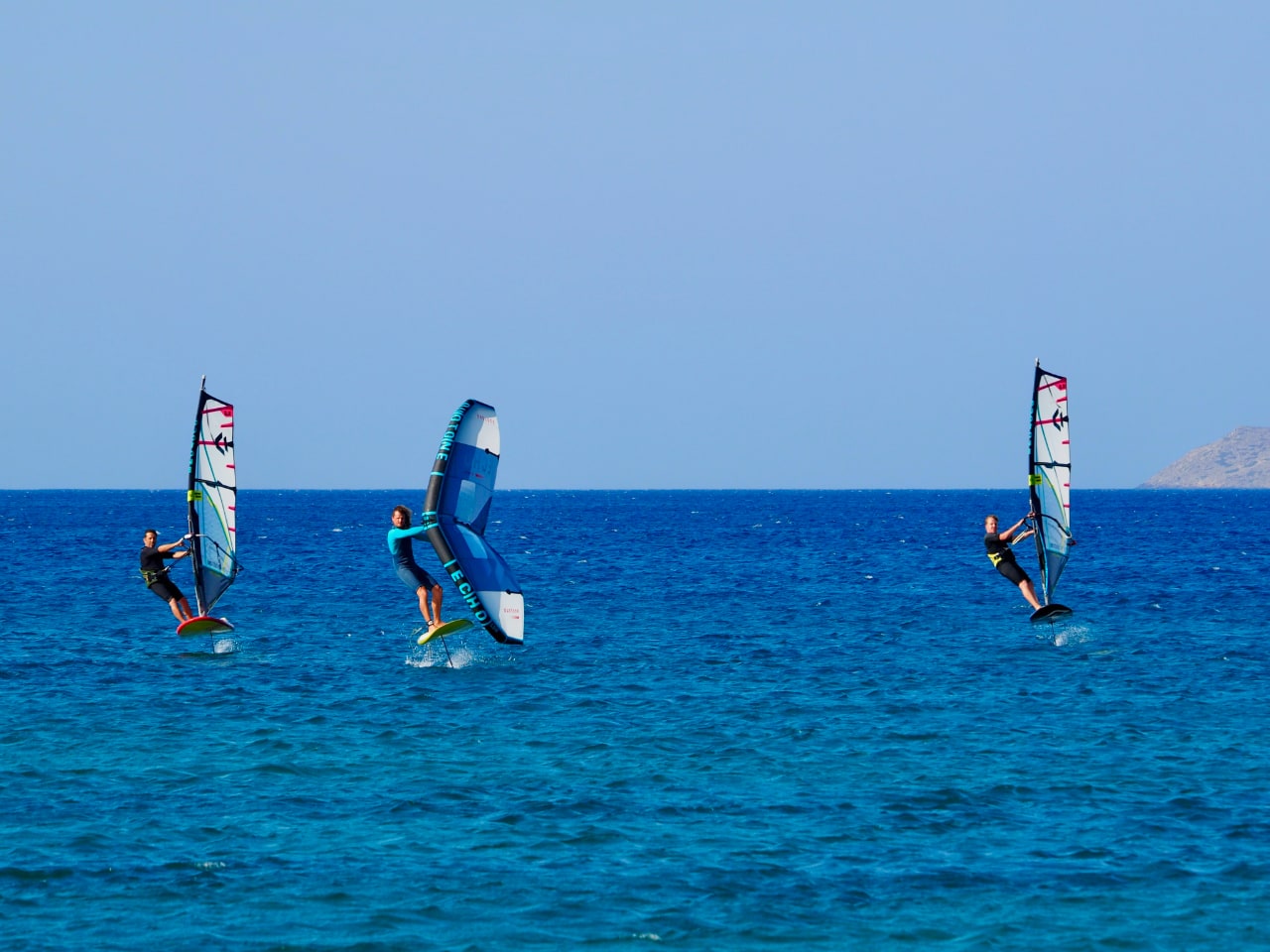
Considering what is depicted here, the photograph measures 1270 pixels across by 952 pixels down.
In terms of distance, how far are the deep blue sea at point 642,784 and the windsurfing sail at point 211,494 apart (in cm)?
185

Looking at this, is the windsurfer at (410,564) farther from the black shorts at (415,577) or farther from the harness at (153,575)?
the harness at (153,575)

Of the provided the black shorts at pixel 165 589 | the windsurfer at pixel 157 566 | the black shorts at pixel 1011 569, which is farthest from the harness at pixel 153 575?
the black shorts at pixel 1011 569

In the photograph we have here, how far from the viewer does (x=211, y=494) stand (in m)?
28.2

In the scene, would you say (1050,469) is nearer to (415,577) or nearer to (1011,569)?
(1011,569)

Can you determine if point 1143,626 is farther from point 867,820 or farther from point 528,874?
point 528,874

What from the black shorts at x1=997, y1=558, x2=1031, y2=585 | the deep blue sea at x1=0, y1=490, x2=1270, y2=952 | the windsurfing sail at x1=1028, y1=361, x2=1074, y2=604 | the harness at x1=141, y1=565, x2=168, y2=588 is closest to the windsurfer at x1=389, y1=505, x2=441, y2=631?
the deep blue sea at x1=0, y1=490, x2=1270, y2=952

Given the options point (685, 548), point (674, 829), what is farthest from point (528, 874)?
point (685, 548)

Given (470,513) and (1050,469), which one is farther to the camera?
(1050,469)

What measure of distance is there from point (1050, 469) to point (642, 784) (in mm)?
16167

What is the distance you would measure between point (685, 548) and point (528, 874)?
6352cm

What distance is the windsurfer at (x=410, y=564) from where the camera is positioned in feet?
82.5

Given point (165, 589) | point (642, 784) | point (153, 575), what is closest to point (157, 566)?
point (153, 575)

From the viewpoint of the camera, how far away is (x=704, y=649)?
2953 cm

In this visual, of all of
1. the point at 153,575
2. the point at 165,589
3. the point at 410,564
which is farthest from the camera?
the point at 165,589
